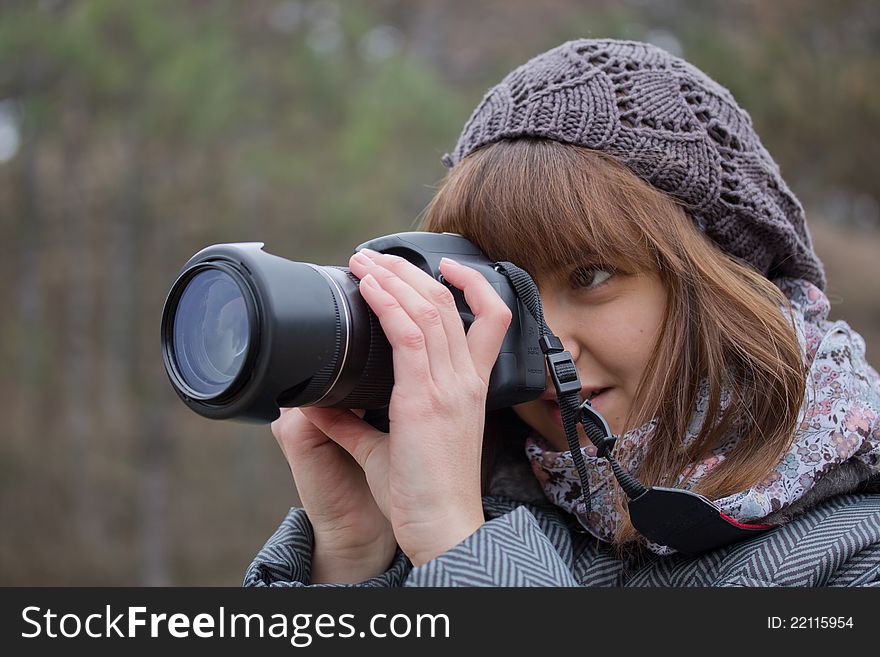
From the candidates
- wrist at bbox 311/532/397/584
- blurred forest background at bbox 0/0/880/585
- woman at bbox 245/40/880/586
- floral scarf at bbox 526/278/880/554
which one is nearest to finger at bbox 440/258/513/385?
woman at bbox 245/40/880/586

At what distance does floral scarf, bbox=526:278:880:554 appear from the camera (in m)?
1.02

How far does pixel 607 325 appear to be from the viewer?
110 centimetres

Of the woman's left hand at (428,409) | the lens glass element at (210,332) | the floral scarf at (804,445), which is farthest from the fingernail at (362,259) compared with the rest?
the floral scarf at (804,445)

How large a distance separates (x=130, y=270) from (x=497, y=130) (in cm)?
782

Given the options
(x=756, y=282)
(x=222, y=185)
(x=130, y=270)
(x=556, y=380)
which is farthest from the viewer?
(x=130, y=270)

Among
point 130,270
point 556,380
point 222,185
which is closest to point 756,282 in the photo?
point 556,380

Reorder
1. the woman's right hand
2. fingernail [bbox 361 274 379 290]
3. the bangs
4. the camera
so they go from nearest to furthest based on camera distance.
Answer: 1. the camera
2. fingernail [bbox 361 274 379 290]
3. the bangs
4. the woman's right hand

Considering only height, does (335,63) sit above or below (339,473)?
above

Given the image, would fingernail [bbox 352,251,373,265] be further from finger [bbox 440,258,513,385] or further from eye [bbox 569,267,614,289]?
eye [bbox 569,267,614,289]

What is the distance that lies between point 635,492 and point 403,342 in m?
0.31

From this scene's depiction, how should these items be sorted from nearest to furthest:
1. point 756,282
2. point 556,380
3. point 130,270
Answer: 1. point 556,380
2. point 756,282
3. point 130,270

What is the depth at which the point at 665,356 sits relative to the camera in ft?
3.55

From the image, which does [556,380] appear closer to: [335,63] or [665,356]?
[665,356]

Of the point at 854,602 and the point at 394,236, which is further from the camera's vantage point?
the point at 394,236
